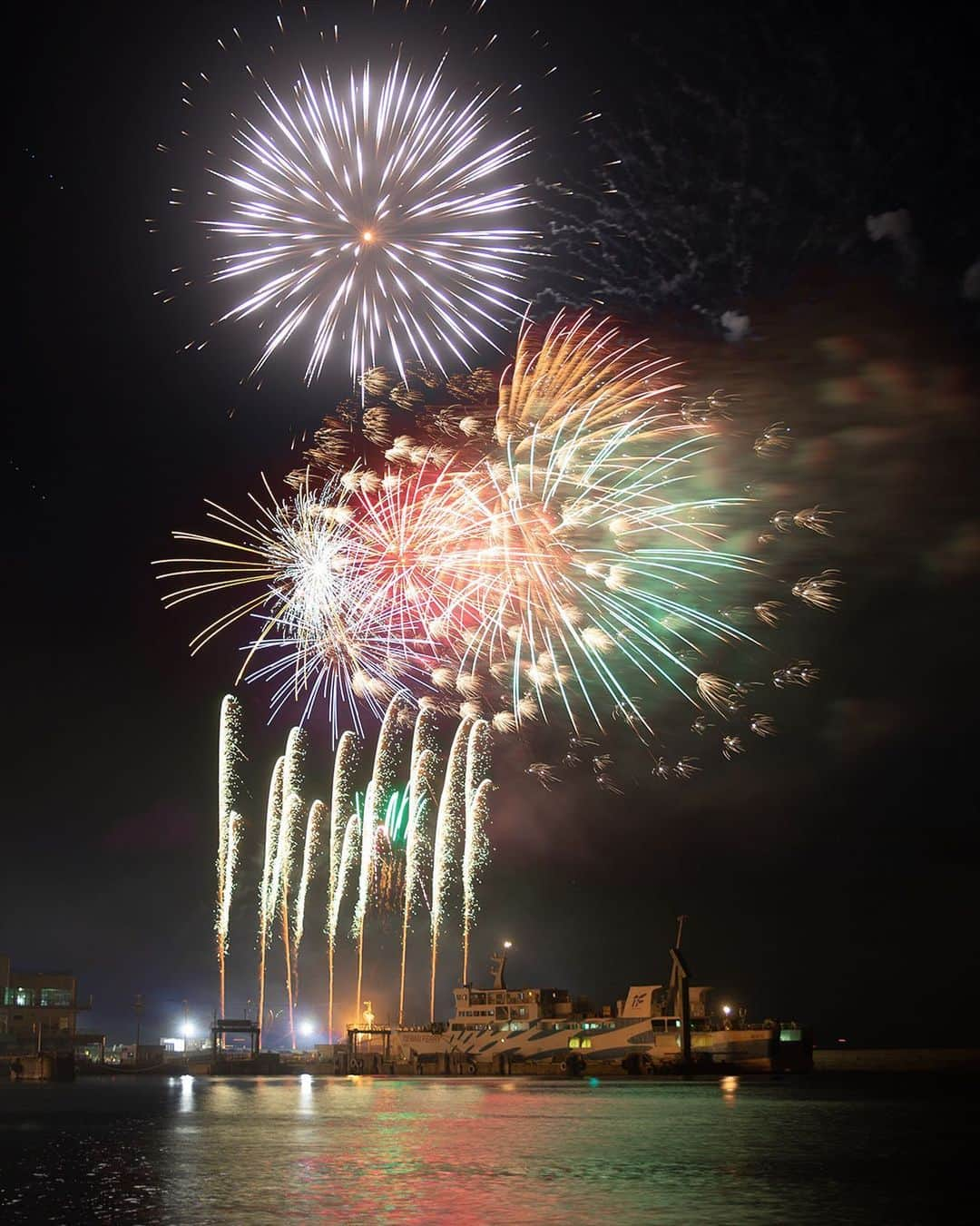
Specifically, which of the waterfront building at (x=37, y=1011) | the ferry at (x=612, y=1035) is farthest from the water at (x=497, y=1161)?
the waterfront building at (x=37, y=1011)

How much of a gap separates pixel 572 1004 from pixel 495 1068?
8698 mm

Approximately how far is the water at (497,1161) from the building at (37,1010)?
9030 cm

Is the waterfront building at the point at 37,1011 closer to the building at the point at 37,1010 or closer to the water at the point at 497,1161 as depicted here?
the building at the point at 37,1010

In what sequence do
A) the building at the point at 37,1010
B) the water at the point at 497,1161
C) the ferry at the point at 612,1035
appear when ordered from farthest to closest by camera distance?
the building at the point at 37,1010 < the ferry at the point at 612,1035 < the water at the point at 497,1161

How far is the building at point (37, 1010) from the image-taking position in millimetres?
158625

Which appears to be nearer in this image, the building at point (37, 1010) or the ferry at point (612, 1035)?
the ferry at point (612, 1035)

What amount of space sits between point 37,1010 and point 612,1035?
291ft

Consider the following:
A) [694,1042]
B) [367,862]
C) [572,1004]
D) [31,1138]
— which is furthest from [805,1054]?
[31,1138]

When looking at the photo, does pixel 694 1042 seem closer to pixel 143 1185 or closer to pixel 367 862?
pixel 367 862

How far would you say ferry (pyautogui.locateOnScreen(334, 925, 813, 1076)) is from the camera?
102875mm

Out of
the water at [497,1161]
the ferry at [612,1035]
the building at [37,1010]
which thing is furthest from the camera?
the building at [37,1010]

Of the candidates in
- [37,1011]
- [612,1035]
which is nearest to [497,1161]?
[612,1035]

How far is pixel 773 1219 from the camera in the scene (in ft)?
90.1

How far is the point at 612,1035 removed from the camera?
10625cm
